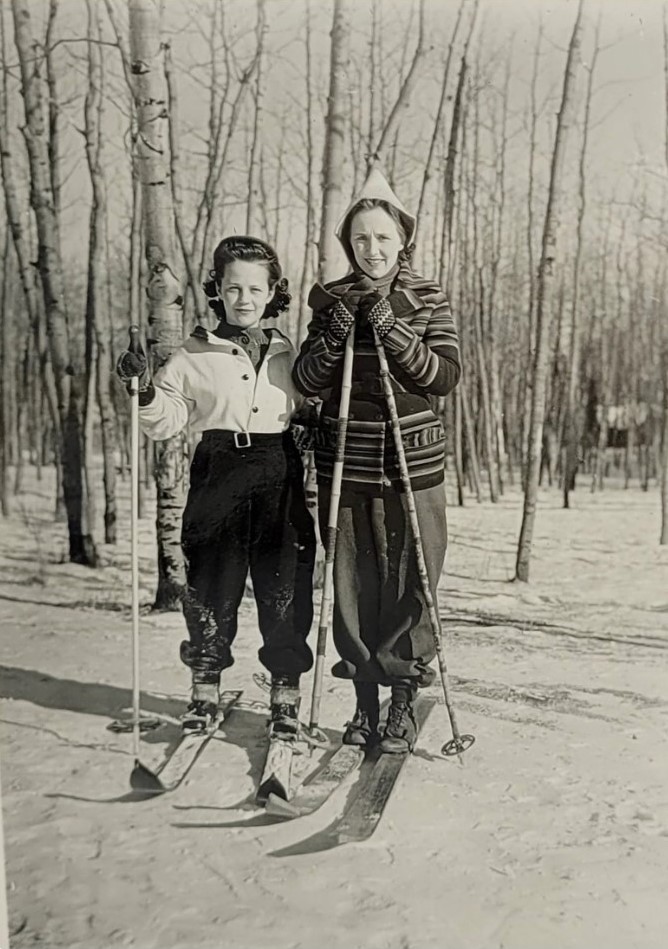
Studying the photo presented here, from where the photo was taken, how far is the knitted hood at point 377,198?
1.71 metres

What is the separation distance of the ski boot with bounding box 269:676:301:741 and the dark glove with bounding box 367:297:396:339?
817 mm

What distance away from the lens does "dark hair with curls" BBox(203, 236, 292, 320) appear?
171cm

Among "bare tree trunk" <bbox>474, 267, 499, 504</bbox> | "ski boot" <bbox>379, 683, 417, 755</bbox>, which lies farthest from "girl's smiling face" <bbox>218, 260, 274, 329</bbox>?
"ski boot" <bbox>379, 683, 417, 755</bbox>

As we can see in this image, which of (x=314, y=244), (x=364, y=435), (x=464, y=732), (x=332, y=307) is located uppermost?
(x=314, y=244)

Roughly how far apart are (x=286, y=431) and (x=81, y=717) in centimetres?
84

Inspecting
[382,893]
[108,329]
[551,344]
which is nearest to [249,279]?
[108,329]

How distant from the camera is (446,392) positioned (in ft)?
5.65

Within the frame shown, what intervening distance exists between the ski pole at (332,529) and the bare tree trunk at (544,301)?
533 millimetres

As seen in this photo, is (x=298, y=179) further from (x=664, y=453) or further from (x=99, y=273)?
(x=664, y=453)

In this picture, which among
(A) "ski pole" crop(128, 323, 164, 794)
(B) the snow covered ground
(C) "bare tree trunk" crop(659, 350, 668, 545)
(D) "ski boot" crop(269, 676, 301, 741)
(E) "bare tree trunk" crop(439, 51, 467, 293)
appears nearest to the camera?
(B) the snow covered ground

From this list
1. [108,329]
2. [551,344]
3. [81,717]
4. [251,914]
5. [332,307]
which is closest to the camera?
[251,914]

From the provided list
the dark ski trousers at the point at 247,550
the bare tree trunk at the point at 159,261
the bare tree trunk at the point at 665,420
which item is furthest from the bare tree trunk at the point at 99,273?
the bare tree trunk at the point at 665,420

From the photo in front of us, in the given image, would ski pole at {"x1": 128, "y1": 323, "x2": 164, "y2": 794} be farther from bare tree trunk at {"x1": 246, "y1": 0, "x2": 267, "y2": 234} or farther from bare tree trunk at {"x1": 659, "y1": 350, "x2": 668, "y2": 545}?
bare tree trunk at {"x1": 659, "y1": 350, "x2": 668, "y2": 545}

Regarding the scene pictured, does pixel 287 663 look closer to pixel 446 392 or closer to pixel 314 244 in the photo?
pixel 446 392
